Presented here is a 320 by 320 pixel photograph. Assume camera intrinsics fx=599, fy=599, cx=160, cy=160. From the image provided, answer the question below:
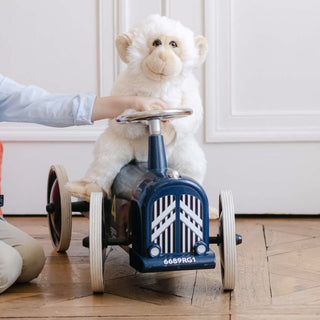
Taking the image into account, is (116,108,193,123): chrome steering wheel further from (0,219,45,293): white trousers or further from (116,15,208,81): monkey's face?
(0,219,45,293): white trousers

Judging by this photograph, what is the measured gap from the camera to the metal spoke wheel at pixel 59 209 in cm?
134

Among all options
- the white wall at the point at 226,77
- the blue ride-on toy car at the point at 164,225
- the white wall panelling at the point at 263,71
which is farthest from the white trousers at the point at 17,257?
the white wall panelling at the point at 263,71

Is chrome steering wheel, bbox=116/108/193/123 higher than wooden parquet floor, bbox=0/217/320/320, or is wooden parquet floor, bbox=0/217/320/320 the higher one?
chrome steering wheel, bbox=116/108/193/123

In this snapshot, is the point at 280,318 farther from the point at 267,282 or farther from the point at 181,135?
the point at 181,135

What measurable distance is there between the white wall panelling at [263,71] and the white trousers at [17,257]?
0.83 m

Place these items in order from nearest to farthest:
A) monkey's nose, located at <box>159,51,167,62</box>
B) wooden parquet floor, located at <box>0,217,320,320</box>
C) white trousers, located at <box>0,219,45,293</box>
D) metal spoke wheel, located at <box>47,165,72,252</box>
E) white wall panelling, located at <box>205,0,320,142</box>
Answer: wooden parquet floor, located at <box>0,217,320,320</box> → white trousers, located at <box>0,219,45,293</box> → monkey's nose, located at <box>159,51,167,62</box> → metal spoke wheel, located at <box>47,165,72,252</box> → white wall panelling, located at <box>205,0,320,142</box>

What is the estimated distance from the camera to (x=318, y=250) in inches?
54.0

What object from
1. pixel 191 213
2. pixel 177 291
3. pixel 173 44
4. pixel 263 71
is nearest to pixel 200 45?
pixel 173 44

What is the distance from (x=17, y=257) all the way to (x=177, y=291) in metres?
0.29

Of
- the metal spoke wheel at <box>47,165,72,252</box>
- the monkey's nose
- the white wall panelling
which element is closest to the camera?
the monkey's nose

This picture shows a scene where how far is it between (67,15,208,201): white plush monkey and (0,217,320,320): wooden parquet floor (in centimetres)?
18

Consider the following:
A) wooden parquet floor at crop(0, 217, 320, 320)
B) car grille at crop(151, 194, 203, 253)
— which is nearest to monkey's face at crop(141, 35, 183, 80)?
car grille at crop(151, 194, 203, 253)

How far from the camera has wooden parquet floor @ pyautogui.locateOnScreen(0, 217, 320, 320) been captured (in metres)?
0.93

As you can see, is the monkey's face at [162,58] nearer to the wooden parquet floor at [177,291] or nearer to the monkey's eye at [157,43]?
the monkey's eye at [157,43]
